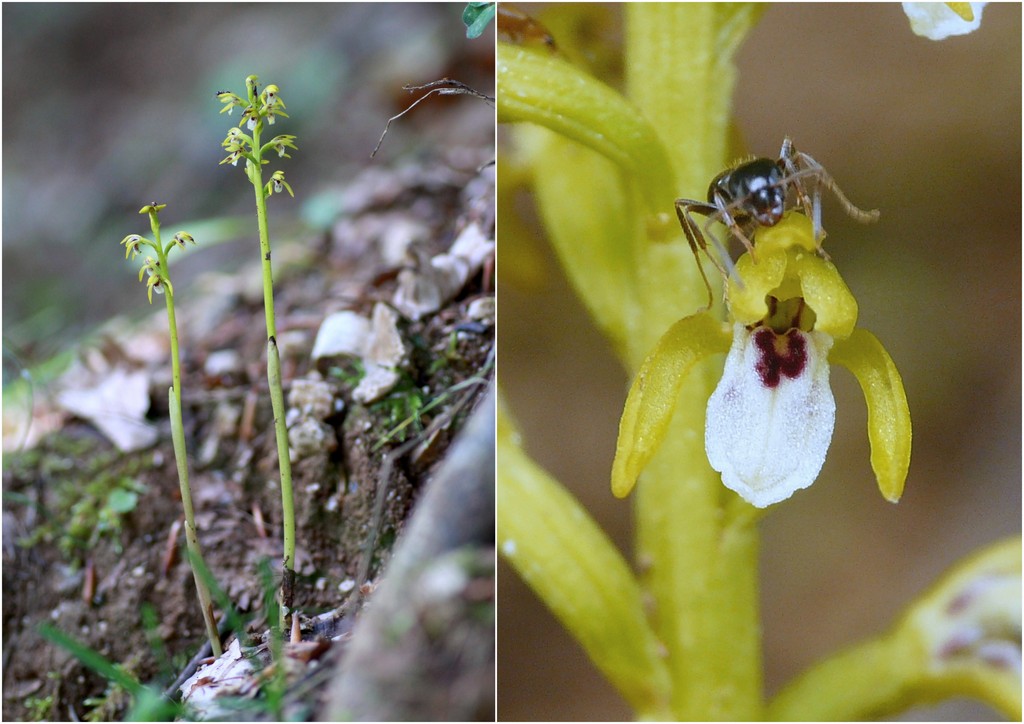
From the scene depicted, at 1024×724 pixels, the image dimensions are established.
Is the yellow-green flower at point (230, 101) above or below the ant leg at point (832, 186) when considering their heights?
above

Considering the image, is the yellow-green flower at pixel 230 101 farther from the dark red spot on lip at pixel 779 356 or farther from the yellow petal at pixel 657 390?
the dark red spot on lip at pixel 779 356

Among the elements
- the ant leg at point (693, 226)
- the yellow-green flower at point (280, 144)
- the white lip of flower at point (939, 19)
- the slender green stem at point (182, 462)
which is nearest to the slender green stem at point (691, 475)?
the ant leg at point (693, 226)

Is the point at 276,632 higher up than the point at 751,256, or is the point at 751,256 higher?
the point at 751,256

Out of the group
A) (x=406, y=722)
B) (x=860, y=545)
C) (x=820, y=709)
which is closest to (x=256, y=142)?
(x=406, y=722)

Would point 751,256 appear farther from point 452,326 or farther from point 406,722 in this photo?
point 406,722

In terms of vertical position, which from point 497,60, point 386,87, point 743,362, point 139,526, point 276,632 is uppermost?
point 386,87

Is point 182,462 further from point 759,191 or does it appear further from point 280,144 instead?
point 759,191

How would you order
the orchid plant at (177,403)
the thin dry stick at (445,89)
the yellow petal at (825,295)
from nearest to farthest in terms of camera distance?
the yellow petal at (825,295) < the orchid plant at (177,403) < the thin dry stick at (445,89)
